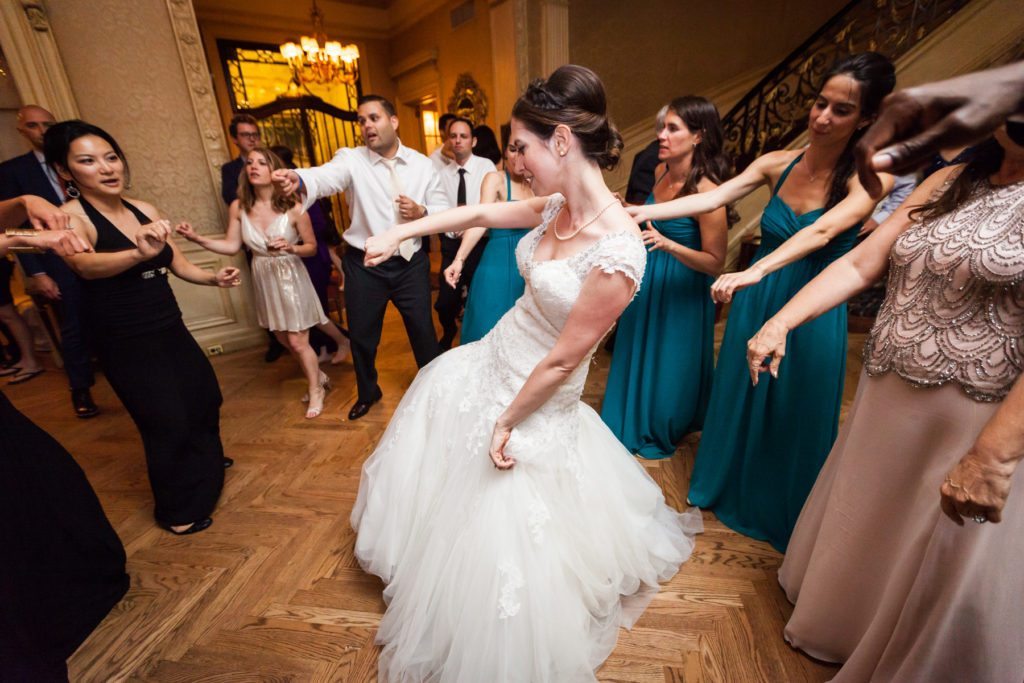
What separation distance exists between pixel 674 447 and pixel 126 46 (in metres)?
4.85

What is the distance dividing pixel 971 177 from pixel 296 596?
234 cm

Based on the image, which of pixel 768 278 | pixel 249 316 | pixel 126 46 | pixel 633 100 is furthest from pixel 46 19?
pixel 633 100

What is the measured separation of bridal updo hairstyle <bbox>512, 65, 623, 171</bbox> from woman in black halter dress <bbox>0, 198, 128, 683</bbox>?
1.41 meters

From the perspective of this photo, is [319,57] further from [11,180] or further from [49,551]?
[49,551]

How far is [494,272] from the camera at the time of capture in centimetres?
240

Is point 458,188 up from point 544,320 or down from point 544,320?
up

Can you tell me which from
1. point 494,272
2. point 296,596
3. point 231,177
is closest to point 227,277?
point 494,272

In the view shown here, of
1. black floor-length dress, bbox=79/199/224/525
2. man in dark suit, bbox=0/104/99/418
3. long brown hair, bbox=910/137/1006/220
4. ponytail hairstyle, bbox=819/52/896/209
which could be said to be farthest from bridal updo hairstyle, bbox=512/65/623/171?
man in dark suit, bbox=0/104/99/418

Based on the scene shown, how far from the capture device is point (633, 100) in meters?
6.18

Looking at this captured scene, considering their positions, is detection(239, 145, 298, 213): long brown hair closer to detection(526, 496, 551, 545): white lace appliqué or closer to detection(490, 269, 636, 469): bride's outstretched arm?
detection(490, 269, 636, 469): bride's outstretched arm

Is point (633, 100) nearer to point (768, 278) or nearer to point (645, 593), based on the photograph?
point (768, 278)

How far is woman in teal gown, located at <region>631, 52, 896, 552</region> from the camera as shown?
142 cm

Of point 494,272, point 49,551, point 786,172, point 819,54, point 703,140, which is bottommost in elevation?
point 49,551

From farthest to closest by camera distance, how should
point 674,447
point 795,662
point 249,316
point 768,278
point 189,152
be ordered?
1. point 249,316
2. point 189,152
3. point 674,447
4. point 768,278
5. point 795,662
